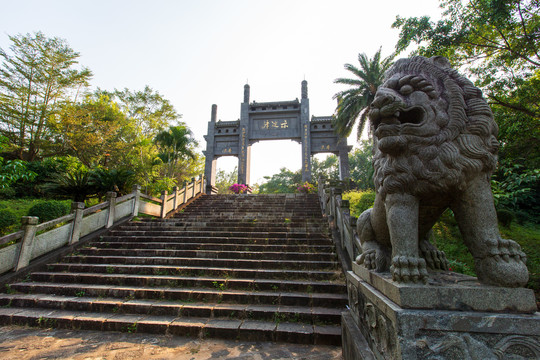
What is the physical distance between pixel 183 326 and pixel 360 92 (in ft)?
47.2

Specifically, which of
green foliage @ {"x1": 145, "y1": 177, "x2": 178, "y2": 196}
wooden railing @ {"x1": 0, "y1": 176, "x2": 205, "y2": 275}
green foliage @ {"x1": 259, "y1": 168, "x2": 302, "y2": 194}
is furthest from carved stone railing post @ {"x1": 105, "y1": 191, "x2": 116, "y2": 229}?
green foliage @ {"x1": 259, "y1": 168, "x2": 302, "y2": 194}

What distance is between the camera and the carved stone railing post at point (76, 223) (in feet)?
18.1

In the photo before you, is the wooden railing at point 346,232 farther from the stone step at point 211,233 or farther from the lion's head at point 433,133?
the lion's head at point 433,133

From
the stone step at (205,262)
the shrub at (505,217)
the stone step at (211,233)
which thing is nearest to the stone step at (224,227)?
the stone step at (211,233)

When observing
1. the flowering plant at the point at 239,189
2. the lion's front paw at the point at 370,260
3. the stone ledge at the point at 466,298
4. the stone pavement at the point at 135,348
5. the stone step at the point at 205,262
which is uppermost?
the flowering plant at the point at 239,189

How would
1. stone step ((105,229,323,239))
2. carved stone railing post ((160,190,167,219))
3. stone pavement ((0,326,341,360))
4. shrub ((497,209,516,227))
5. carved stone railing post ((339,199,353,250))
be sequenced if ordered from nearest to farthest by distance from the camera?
stone pavement ((0,326,341,360)) < carved stone railing post ((339,199,353,250)) < stone step ((105,229,323,239)) < shrub ((497,209,516,227)) < carved stone railing post ((160,190,167,219))

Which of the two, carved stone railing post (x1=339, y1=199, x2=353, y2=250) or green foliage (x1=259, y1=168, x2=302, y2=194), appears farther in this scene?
green foliage (x1=259, y1=168, x2=302, y2=194)

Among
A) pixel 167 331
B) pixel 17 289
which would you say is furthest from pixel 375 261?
pixel 17 289

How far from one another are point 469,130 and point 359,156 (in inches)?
1210

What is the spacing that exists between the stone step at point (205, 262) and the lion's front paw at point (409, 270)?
120 inches

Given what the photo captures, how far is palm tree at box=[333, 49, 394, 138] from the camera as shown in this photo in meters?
13.8

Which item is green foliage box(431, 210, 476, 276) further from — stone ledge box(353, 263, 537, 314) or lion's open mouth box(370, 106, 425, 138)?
lion's open mouth box(370, 106, 425, 138)

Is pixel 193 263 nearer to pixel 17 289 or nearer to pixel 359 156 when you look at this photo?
pixel 17 289

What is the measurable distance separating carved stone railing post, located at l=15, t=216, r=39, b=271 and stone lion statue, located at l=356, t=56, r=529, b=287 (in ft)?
19.7
